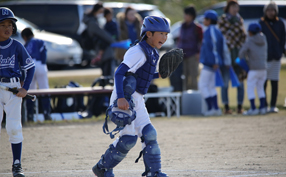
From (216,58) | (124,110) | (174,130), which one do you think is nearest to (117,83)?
(124,110)

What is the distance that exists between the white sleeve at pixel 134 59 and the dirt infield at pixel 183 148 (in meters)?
1.26

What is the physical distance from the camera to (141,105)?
472cm

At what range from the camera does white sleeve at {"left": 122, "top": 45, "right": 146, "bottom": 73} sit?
4578mm

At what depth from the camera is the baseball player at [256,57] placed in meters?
9.12

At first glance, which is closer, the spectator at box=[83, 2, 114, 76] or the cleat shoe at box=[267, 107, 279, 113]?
the cleat shoe at box=[267, 107, 279, 113]

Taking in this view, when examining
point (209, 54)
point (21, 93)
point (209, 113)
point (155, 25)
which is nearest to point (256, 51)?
point (209, 54)

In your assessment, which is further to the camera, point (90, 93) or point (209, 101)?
point (209, 101)

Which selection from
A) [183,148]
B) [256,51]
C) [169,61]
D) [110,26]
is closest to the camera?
[169,61]

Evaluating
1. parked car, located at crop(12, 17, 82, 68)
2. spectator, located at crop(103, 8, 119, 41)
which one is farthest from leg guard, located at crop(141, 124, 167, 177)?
parked car, located at crop(12, 17, 82, 68)

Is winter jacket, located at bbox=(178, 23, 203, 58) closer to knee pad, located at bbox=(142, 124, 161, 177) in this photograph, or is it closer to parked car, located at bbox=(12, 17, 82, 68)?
knee pad, located at bbox=(142, 124, 161, 177)

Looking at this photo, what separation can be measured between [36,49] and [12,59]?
4.10m

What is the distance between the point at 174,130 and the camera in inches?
315

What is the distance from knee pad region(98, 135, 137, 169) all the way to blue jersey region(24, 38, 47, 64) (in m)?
5.01

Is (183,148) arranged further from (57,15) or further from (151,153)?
(57,15)
